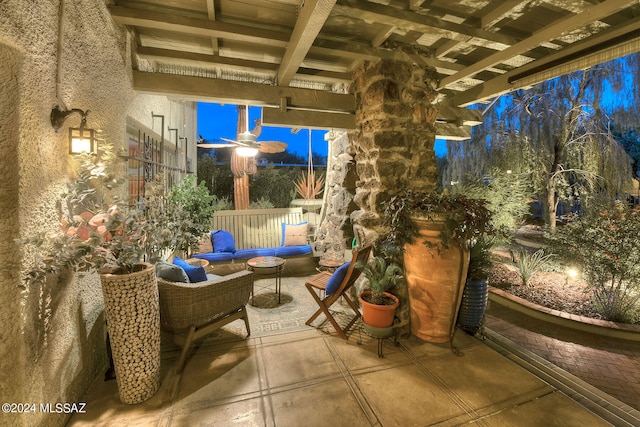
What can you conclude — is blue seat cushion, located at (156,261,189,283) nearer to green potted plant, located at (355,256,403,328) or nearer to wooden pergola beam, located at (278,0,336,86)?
green potted plant, located at (355,256,403,328)

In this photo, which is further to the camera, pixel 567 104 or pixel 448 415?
pixel 567 104

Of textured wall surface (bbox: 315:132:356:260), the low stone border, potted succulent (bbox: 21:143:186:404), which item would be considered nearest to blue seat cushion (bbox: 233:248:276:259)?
textured wall surface (bbox: 315:132:356:260)

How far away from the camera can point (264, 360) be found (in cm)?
224

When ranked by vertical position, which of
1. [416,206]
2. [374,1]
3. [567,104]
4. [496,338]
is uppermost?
[567,104]

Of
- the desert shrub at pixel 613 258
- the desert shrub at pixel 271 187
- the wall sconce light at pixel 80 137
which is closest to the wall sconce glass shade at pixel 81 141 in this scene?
the wall sconce light at pixel 80 137

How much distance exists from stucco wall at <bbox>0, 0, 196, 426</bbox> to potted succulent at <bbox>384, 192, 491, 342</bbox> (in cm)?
232

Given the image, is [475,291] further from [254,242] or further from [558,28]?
[254,242]

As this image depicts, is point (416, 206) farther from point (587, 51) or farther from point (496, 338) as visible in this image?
point (587, 51)

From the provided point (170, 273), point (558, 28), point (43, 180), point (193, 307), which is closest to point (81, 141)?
point (43, 180)

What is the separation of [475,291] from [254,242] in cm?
351

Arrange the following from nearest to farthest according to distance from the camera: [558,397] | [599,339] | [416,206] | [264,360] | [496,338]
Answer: [558,397] → [264,360] → [416,206] → [496,338] → [599,339]

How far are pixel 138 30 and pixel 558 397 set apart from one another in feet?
14.2

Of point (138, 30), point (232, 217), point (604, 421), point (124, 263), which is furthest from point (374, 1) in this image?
point (232, 217)

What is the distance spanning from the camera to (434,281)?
7.75ft
